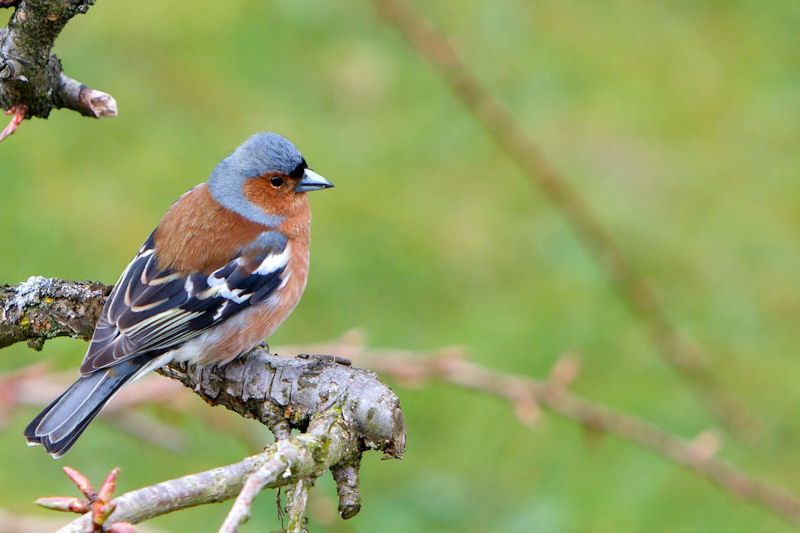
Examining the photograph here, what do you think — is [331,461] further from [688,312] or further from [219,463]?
[688,312]

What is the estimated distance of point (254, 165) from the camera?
15.7 ft

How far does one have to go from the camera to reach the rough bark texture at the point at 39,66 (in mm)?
2576

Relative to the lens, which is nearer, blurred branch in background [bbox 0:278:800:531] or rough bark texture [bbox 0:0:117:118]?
blurred branch in background [bbox 0:278:800:531]

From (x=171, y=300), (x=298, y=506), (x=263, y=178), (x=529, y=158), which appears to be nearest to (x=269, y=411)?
(x=298, y=506)

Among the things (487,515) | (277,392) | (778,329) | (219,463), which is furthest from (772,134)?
(277,392)

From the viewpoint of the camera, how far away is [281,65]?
30.9 ft

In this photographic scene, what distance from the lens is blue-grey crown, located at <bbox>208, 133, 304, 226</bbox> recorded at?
4707 millimetres

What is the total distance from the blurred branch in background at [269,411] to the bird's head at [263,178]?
3.11ft

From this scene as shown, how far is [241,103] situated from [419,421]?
322 centimetres

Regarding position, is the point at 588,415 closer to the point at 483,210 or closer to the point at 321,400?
the point at 321,400

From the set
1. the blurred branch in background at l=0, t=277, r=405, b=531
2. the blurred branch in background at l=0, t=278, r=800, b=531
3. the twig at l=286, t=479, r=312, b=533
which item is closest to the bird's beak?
the blurred branch in background at l=0, t=278, r=800, b=531

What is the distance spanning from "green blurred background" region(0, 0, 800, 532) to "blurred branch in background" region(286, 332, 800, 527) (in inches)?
87.7

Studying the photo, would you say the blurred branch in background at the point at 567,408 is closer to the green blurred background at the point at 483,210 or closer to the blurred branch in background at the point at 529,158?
the blurred branch in background at the point at 529,158

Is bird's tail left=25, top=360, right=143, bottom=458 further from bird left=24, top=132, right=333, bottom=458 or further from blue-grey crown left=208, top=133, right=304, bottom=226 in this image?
blue-grey crown left=208, top=133, right=304, bottom=226
